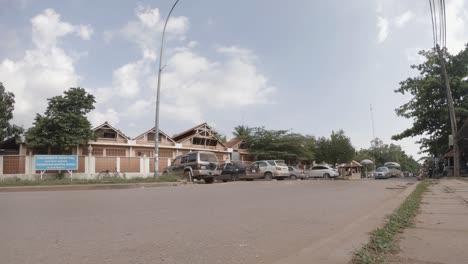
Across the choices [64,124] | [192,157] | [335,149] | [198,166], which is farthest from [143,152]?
[335,149]

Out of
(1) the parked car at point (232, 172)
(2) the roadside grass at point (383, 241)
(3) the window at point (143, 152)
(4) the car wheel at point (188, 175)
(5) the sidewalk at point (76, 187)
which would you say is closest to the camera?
(2) the roadside grass at point (383, 241)

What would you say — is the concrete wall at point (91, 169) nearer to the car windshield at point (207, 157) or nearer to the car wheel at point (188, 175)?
the car wheel at point (188, 175)

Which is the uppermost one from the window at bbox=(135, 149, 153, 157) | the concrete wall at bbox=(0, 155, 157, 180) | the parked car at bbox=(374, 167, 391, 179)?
the window at bbox=(135, 149, 153, 157)

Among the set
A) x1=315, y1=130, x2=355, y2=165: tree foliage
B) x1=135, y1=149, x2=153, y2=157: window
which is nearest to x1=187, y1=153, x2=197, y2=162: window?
x1=135, y1=149, x2=153, y2=157: window

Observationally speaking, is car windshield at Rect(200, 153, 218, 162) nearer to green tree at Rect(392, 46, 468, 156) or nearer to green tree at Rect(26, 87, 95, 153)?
green tree at Rect(26, 87, 95, 153)

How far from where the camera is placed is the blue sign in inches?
850

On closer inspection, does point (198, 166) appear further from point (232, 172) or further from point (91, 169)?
point (91, 169)

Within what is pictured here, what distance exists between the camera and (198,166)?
2223 cm

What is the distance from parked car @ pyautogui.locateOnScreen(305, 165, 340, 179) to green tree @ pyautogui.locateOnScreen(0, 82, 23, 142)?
1077 inches

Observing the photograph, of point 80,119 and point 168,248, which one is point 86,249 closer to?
point 168,248

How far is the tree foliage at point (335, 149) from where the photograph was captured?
5753 cm

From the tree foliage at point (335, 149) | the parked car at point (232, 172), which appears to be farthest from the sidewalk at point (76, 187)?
the tree foliage at point (335, 149)

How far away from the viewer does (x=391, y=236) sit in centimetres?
506

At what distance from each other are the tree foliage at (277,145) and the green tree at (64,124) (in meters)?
24.9
